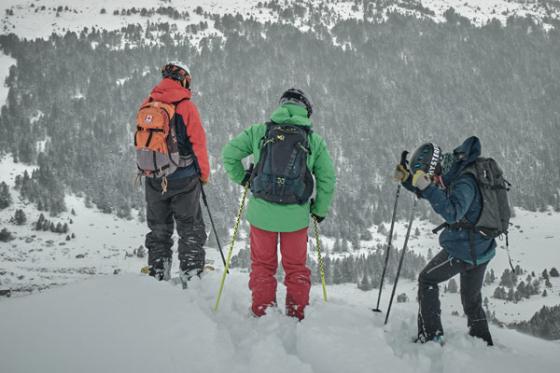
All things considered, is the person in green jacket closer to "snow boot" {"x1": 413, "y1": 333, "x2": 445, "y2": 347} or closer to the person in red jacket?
the person in red jacket

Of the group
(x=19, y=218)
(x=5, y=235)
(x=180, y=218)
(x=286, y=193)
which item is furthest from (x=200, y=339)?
(x=19, y=218)

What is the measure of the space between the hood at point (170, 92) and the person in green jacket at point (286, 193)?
1.01 meters

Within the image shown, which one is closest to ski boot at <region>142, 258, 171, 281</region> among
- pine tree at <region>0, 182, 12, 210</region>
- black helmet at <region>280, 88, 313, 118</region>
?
black helmet at <region>280, 88, 313, 118</region>

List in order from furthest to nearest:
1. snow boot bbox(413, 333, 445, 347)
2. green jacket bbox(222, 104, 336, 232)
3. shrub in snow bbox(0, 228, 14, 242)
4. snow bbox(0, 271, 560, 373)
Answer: shrub in snow bbox(0, 228, 14, 242)
green jacket bbox(222, 104, 336, 232)
snow boot bbox(413, 333, 445, 347)
snow bbox(0, 271, 560, 373)

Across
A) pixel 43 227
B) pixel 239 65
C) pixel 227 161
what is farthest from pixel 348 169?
pixel 227 161

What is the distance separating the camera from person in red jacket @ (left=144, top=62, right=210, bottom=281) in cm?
423

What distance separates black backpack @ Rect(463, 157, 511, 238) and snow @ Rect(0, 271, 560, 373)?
1.07 meters

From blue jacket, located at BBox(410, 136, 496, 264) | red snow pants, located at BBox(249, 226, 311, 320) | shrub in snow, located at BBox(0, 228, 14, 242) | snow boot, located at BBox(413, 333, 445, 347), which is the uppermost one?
blue jacket, located at BBox(410, 136, 496, 264)

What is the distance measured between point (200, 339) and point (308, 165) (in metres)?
1.78

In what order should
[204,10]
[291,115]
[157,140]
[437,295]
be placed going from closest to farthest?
[437,295], [291,115], [157,140], [204,10]

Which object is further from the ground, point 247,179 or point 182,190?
point 247,179

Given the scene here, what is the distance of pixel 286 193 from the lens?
3.39m

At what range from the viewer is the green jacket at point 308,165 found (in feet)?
11.4

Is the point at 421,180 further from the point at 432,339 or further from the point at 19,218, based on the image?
the point at 19,218
